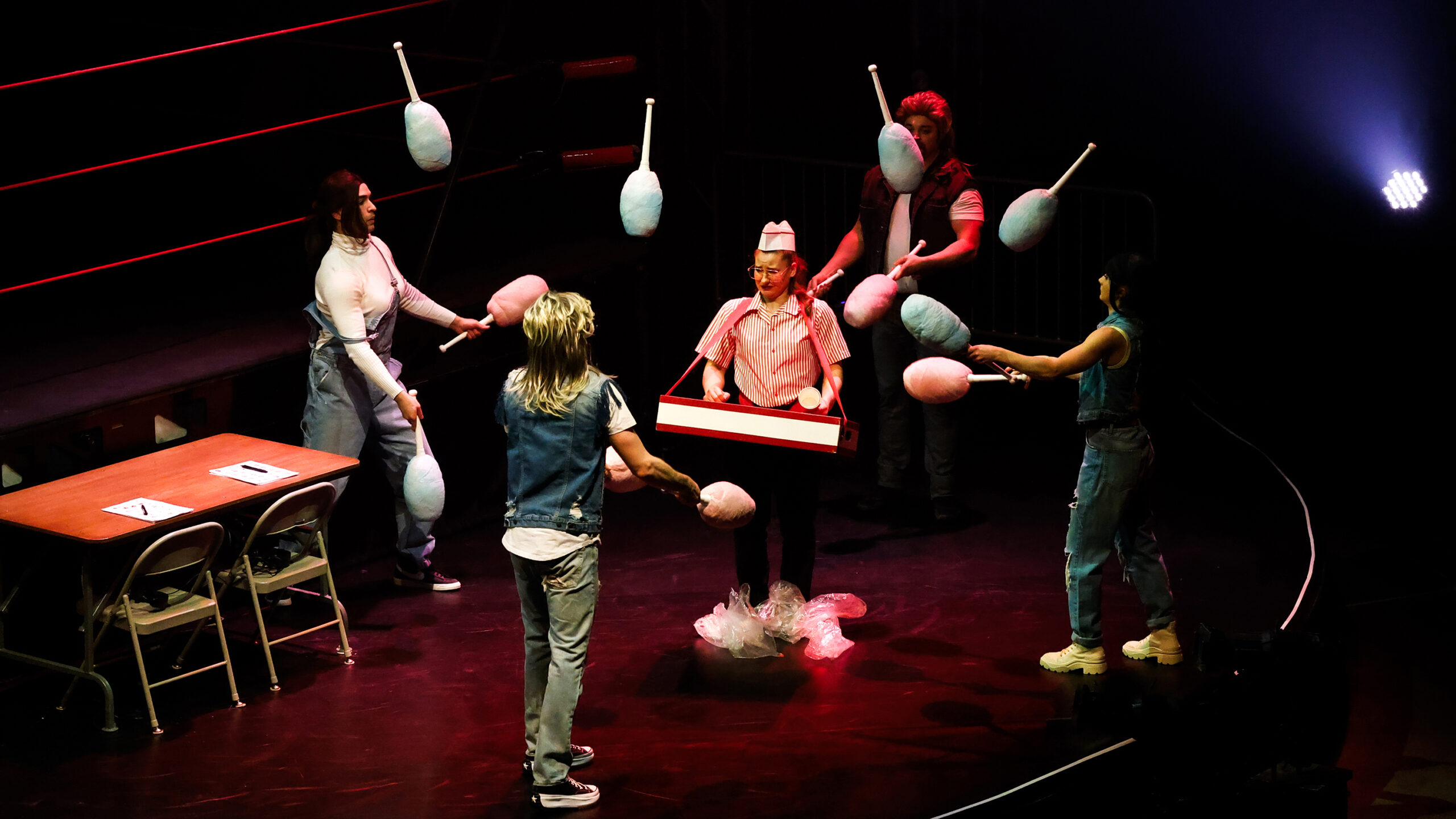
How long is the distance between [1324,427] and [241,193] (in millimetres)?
5629

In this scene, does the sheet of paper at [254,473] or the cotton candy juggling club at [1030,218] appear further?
the sheet of paper at [254,473]

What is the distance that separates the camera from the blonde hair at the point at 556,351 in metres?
4.02

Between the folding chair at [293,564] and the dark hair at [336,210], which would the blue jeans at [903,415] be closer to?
the dark hair at [336,210]

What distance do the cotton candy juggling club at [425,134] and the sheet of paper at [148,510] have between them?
1425mm

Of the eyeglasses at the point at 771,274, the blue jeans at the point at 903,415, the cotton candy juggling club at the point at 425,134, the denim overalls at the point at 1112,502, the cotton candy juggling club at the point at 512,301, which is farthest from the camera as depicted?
the blue jeans at the point at 903,415

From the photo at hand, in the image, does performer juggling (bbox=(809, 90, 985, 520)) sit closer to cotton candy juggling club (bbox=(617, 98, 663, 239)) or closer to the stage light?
cotton candy juggling club (bbox=(617, 98, 663, 239))

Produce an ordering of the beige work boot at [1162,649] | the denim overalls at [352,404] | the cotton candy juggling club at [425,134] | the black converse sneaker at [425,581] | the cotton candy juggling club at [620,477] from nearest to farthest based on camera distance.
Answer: the cotton candy juggling club at [620,477] → the beige work boot at [1162,649] → the cotton candy juggling club at [425,134] → the denim overalls at [352,404] → the black converse sneaker at [425,581]

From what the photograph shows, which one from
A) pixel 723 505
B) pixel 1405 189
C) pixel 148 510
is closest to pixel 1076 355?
pixel 723 505

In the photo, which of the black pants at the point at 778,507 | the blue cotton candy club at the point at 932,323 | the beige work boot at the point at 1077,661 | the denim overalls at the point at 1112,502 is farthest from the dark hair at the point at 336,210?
the beige work boot at the point at 1077,661

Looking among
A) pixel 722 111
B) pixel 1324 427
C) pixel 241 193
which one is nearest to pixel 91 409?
pixel 241 193

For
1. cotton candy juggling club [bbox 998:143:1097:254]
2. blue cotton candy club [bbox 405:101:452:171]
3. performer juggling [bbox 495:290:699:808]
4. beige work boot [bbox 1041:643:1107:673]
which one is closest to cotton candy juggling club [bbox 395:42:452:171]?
blue cotton candy club [bbox 405:101:452:171]

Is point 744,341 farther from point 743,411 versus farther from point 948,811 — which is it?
point 948,811

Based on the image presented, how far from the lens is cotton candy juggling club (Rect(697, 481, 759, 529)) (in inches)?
178

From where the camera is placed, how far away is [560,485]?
406 cm
